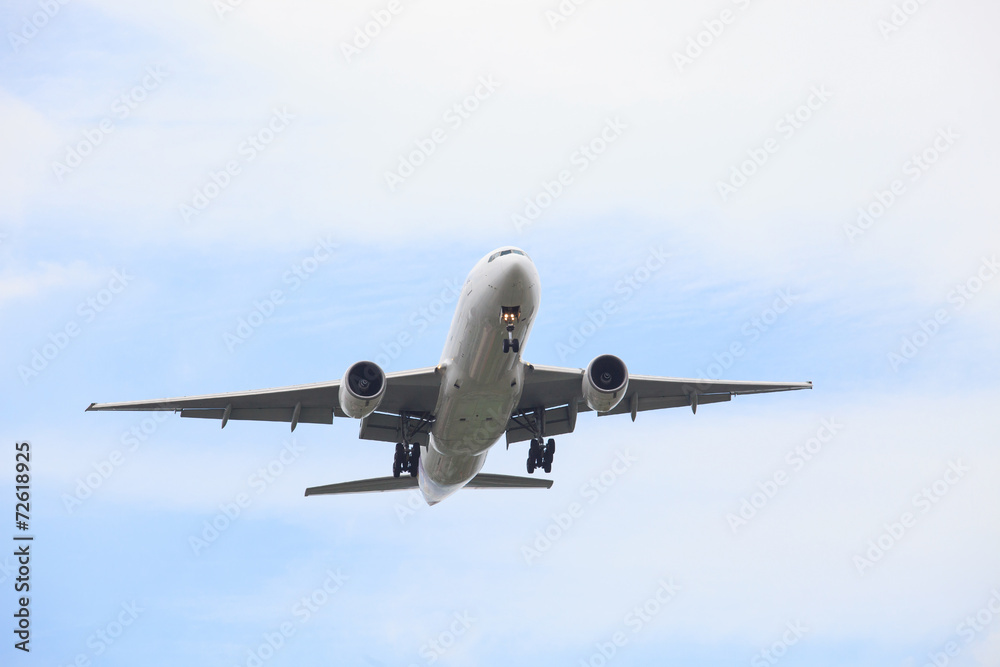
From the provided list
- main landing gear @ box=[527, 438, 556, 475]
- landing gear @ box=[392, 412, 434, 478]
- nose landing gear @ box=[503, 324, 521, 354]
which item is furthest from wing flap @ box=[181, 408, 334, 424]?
nose landing gear @ box=[503, 324, 521, 354]

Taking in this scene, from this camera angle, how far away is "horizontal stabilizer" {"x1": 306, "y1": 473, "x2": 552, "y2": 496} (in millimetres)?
35906

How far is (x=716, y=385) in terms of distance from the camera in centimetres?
3347

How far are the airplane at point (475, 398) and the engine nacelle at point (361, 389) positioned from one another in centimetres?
3

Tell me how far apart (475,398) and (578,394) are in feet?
17.3

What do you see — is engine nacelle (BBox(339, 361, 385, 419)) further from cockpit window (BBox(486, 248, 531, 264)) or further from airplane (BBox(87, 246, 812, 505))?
cockpit window (BBox(486, 248, 531, 264))

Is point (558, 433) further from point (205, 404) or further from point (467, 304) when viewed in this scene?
point (205, 404)

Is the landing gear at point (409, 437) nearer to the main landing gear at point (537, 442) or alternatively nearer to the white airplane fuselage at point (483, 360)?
the white airplane fuselage at point (483, 360)

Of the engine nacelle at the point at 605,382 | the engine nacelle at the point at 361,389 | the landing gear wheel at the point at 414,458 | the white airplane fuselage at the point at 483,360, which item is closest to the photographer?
the white airplane fuselage at the point at 483,360

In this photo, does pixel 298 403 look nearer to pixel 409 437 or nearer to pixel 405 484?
pixel 409 437

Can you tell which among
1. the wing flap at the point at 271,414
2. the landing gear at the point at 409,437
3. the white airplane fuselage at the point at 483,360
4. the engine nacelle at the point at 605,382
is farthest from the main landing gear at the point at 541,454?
the wing flap at the point at 271,414

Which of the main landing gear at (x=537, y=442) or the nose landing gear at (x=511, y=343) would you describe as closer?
the nose landing gear at (x=511, y=343)

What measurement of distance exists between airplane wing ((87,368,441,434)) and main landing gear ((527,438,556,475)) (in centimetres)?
334

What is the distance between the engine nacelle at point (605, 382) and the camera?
96.9 ft

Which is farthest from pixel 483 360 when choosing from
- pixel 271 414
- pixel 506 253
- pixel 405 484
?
pixel 405 484
